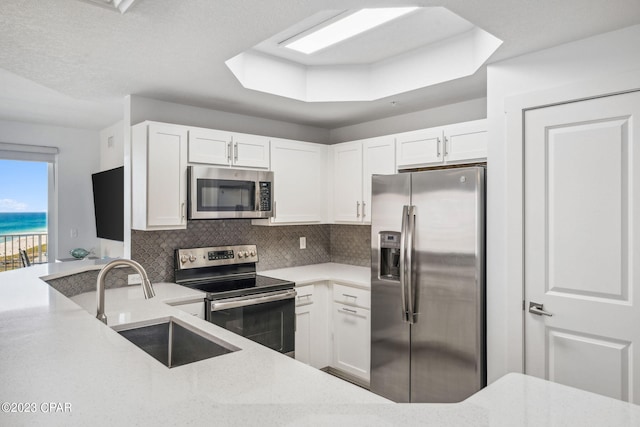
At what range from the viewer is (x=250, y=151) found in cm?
340

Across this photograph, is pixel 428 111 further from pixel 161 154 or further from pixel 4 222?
pixel 4 222

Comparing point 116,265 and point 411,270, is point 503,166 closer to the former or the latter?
point 411,270

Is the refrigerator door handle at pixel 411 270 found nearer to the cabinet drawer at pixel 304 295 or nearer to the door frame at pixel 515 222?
the door frame at pixel 515 222

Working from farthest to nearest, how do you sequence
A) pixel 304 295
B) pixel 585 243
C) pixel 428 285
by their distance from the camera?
pixel 304 295, pixel 428 285, pixel 585 243

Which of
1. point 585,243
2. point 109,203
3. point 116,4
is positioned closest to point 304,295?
point 585,243

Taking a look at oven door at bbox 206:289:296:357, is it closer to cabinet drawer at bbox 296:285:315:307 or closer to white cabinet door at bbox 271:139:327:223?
cabinet drawer at bbox 296:285:315:307

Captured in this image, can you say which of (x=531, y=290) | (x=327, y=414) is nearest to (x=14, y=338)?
(x=327, y=414)

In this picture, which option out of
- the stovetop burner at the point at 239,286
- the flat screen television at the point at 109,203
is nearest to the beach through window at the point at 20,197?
the flat screen television at the point at 109,203

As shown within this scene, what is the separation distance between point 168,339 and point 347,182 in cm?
217

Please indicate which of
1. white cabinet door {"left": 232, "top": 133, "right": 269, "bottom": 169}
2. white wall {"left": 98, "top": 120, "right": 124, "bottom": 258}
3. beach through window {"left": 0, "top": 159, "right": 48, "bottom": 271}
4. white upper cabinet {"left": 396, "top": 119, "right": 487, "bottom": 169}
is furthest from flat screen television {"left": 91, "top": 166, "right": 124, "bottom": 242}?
white upper cabinet {"left": 396, "top": 119, "right": 487, "bottom": 169}

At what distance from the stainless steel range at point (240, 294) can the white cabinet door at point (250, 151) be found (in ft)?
2.51

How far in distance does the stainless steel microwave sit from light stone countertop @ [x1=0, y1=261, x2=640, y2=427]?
153 centimetres

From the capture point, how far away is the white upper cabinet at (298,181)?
11.7 feet

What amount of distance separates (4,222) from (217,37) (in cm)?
1202
